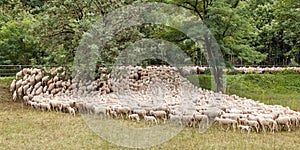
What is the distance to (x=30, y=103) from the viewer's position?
14797 millimetres

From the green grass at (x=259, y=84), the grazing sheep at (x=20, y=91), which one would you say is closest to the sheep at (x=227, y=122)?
the green grass at (x=259, y=84)

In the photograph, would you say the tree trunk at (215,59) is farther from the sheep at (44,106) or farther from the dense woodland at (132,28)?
the sheep at (44,106)

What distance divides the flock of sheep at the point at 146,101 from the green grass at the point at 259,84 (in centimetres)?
205

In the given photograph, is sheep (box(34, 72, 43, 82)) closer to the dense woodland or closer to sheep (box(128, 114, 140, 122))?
the dense woodland

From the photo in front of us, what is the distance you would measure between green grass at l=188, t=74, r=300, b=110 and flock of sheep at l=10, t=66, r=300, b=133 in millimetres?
2049

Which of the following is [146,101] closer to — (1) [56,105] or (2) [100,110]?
(2) [100,110]

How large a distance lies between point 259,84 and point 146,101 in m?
11.2

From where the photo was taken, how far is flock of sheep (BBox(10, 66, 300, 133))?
11.2m

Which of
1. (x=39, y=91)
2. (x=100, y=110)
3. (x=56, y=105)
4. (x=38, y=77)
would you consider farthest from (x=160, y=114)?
(x=38, y=77)

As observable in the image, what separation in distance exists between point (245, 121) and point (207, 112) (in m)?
1.22

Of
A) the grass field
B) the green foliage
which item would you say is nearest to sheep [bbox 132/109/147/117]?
the grass field

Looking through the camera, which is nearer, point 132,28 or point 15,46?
point 132,28

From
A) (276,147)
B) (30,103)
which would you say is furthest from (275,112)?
(30,103)

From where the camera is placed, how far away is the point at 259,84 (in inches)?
901
